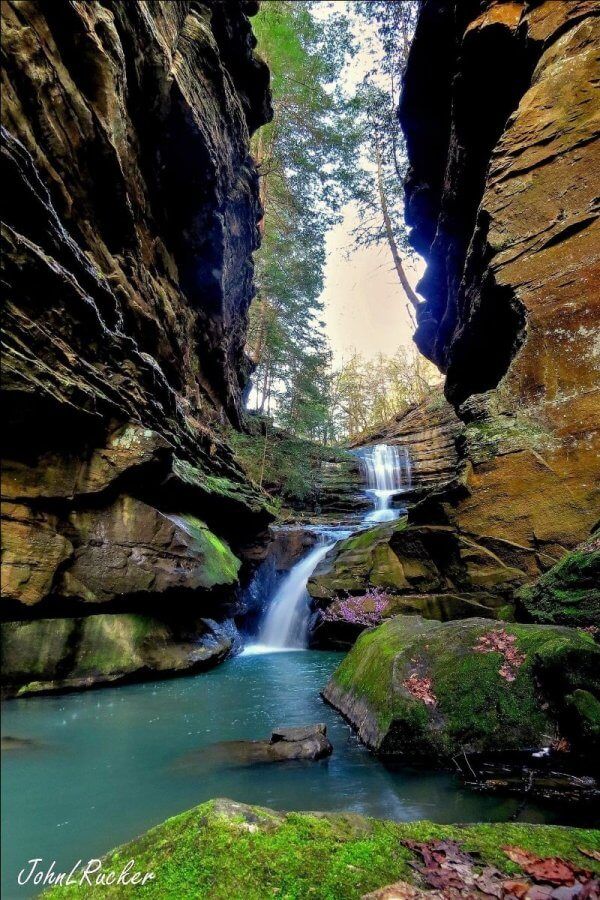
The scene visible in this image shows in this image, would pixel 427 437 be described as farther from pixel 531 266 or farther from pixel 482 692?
pixel 482 692

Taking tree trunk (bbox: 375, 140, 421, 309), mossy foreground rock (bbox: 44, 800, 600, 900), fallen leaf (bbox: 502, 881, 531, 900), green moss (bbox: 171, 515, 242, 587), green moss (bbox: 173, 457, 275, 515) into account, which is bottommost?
fallen leaf (bbox: 502, 881, 531, 900)

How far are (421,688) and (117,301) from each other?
890 cm

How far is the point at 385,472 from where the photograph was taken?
25.9 meters

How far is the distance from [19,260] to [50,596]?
376 cm

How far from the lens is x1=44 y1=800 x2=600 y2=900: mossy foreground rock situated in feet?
5.19

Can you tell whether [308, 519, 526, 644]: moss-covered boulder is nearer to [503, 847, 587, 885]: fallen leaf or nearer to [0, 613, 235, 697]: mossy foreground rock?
[0, 613, 235, 697]: mossy foreground rock

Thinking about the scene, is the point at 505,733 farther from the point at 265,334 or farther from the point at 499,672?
the point at 265,334

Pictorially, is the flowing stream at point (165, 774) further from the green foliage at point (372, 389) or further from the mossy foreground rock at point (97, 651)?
the green foliage at point (372, 389)

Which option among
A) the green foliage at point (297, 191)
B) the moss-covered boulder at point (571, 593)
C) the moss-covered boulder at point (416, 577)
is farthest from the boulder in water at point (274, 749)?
the green foliage at point (297, 191)

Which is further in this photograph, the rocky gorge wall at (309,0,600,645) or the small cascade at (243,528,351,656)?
the small cascade at (243,528,351,656)

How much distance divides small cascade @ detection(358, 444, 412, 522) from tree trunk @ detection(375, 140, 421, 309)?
33.3ft

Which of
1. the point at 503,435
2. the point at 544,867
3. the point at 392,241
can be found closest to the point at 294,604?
the point at 503,435

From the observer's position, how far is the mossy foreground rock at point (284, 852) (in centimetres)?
158
